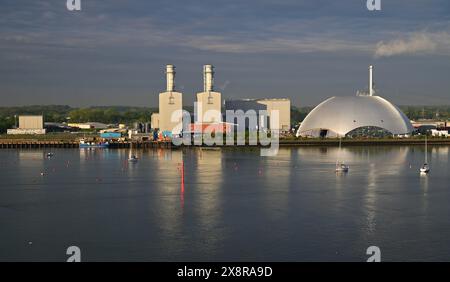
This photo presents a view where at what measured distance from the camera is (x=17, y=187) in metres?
11.2

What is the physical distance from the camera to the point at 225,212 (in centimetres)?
855

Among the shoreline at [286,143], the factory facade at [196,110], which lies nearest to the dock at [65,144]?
the shoreline at [286,143]

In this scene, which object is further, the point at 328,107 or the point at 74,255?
the point at 328,107

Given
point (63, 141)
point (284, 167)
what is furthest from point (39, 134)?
point (284, 167)

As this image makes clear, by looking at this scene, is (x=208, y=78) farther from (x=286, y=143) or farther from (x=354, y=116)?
(x=354, y=116)

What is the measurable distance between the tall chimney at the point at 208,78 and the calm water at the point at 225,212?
10315 mm

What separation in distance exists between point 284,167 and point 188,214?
6.50m

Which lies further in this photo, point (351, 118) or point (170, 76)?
point (170, 76)

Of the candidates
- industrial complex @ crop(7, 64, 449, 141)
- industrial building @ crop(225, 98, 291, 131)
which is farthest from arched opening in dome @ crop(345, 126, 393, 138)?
industrial building @ crop(225, 98, 291, 131)

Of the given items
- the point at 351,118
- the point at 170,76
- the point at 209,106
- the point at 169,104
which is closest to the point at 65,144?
the point at 169,104

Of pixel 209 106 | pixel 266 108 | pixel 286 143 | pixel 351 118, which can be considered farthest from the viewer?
pixel 266 108

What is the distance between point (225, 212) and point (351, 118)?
54.5 ft

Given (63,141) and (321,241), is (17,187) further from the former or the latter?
(63,141)
